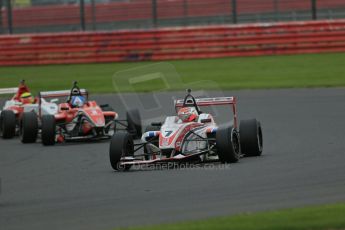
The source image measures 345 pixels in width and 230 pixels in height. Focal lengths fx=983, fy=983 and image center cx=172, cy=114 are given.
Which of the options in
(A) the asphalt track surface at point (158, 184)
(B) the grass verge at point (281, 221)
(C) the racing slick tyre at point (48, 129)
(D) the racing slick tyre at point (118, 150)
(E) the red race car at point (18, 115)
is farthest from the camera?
(E) the red race car at point (18, 115)

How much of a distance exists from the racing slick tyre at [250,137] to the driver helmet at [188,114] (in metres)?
0.73

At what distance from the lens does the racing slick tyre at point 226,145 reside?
44.8 ft

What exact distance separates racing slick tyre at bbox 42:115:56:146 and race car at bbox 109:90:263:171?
3483mm

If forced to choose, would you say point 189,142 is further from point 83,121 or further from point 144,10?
point 144,10

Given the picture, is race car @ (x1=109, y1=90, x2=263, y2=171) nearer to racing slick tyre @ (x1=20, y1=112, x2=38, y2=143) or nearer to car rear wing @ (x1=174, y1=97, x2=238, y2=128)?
car rear wing @ (x1=174, y1=97, x2=238, y2=128)

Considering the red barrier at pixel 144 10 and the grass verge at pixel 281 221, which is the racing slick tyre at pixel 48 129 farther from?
the red barrier at pixel 144 10

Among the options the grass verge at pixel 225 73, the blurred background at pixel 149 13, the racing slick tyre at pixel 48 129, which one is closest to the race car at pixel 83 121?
the racing slick tyre at pixel 48 129

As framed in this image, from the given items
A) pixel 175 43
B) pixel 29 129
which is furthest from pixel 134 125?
pixel 175 43

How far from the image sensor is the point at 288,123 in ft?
65.1

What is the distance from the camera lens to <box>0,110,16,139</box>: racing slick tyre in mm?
20312

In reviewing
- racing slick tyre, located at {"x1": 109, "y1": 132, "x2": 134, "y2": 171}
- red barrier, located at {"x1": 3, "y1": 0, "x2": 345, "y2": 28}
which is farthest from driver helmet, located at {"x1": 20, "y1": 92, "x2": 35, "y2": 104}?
red barrier, located at {"x1": 3, "y1": 0, "x2": 345, "y2": 28}

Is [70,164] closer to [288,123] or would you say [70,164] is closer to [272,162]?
[272,162]

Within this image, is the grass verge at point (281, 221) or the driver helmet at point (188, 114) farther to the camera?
the driver helmet at point (188, 114)

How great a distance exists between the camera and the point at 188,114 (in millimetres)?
14805
